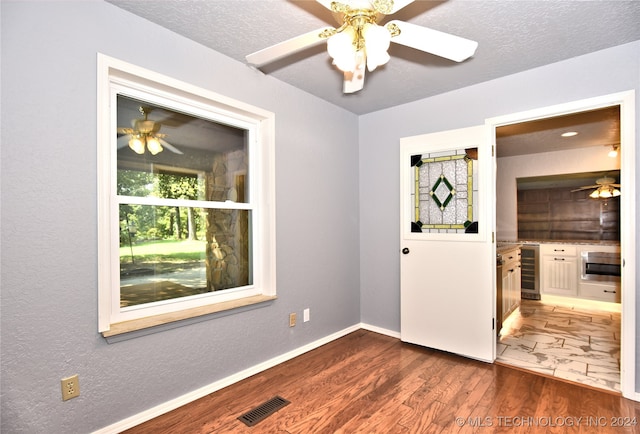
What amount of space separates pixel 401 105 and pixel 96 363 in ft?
11.2

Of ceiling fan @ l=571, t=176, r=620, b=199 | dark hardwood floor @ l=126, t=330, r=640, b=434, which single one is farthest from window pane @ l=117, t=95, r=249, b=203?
ceiling fan @ l=571, t=176, r=620, b=199

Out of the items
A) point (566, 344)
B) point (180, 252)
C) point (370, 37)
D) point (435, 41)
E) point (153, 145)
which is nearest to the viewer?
point (370, 37)

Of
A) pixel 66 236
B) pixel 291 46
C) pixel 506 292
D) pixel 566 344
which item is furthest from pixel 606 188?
pixel 66 236

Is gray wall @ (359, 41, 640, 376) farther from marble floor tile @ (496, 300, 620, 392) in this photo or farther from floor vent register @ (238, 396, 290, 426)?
floor vent register @ (238, 396, 290, 426)

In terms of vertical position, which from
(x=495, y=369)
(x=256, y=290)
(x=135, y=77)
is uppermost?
(x=135, y=77)

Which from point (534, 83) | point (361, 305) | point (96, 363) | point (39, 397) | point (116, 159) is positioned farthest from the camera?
point (361, 305)

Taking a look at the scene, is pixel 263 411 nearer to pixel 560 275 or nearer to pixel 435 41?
pixel 435 41

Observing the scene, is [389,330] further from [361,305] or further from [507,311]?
[507,311]

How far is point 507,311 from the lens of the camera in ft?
13.1

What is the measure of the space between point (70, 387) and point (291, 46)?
220 cm

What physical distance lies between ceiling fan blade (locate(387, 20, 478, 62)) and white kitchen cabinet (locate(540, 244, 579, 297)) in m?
5.13

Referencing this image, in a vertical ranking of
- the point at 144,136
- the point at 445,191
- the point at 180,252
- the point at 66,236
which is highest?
the point at 144,136

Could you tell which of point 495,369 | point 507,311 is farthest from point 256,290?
point 507,311

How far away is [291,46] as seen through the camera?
1795mm
